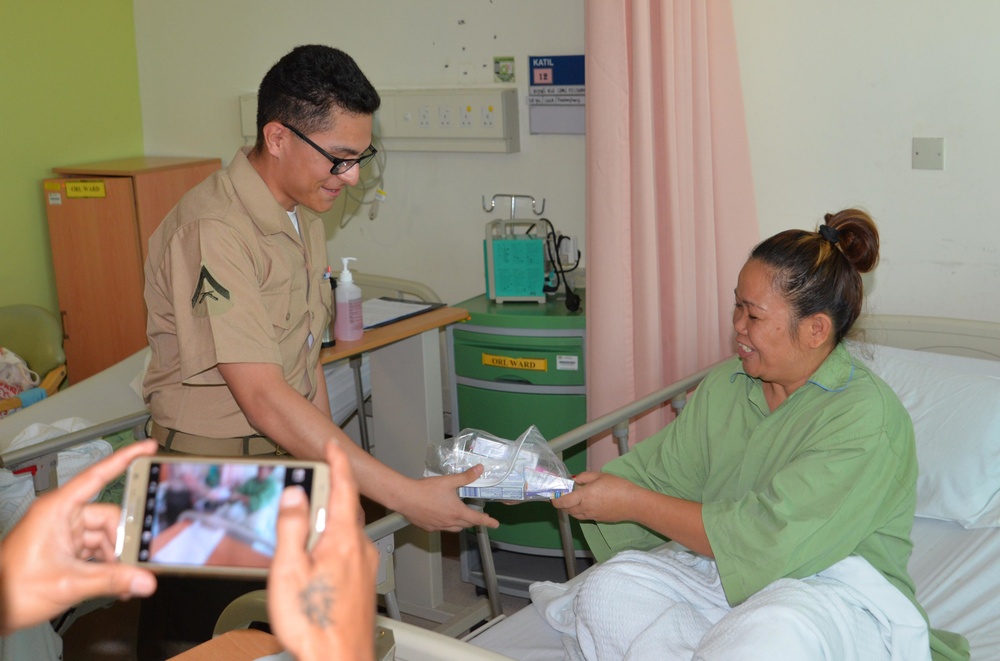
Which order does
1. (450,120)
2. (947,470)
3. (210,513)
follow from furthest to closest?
(450,120)
(947,470)
(210,513)

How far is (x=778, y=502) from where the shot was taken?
1991 mm

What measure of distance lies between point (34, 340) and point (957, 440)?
3.85 metres

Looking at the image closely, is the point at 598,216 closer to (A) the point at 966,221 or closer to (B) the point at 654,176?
(B) the point at 654,176

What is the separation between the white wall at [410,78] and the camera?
4.18 m

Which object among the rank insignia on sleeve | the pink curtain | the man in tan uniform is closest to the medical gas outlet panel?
the pink curtain

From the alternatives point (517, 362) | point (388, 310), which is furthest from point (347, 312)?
point (517, 362)

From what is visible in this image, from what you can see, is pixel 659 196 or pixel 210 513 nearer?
pixel 210 513

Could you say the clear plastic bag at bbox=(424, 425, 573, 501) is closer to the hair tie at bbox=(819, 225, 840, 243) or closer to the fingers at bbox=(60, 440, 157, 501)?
the hair tie at bbox=(819, 225, 840, 243)

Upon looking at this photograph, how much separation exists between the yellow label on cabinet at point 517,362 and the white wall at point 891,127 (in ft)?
3.14

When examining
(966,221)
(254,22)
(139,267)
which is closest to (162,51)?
(254,22)

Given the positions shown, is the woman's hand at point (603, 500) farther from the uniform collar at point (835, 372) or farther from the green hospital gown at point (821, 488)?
the uniform collar at point (835, 372)

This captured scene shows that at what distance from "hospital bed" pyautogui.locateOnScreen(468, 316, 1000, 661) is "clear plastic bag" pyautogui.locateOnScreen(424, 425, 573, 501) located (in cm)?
17

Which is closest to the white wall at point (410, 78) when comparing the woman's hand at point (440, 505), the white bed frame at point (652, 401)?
the white bed frame at point (652, 401)

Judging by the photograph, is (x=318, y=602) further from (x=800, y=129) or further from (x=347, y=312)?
(x=800, y=129)
